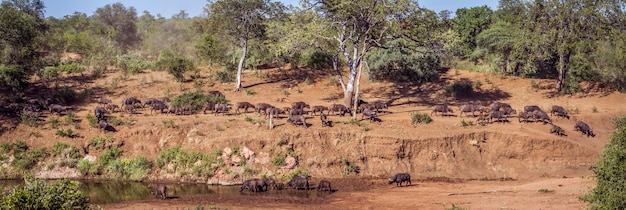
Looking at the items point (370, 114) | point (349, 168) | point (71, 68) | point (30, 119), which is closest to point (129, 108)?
point (30, 119)

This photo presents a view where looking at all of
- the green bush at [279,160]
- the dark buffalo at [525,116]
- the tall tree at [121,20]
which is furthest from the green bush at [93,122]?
the tall tree at [121,20]

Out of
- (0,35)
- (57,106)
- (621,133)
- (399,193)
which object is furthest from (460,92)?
(0,35)

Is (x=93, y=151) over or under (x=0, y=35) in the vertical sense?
under

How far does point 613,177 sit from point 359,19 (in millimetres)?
21299

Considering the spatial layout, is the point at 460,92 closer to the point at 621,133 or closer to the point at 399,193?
the point at 399,193

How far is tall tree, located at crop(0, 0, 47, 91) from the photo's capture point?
35.3 metres

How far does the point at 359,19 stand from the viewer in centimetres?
3488

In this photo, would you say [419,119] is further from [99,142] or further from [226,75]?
[226,75]

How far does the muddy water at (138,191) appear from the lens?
23906 millimetres

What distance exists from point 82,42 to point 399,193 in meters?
43.3

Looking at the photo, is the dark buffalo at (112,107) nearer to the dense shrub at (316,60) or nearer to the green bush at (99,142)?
the green bush at (99,142)

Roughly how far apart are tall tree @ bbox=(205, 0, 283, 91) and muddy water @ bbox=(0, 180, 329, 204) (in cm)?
1694

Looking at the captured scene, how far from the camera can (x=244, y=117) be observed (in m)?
32.4

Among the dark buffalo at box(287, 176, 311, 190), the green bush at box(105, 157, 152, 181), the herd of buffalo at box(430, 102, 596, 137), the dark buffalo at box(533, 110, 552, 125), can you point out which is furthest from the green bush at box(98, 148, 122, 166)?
the dark buffalo at box(533, 110, 552, 125)
